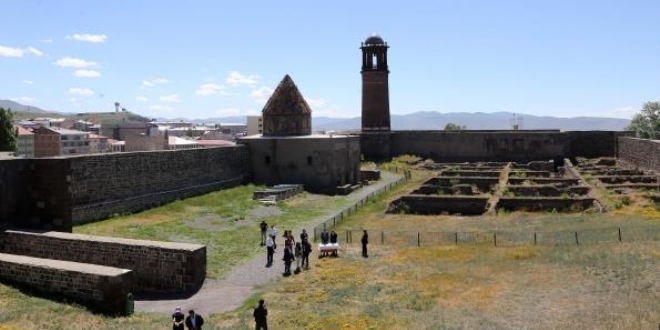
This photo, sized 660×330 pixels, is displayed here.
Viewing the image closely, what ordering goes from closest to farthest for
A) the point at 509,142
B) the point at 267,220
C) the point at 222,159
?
the point at 267,220 < the point at 222,159 < the point at 509,142

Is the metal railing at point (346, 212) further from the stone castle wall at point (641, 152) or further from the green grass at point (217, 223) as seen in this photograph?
the stone castle wall at point (641, 152)

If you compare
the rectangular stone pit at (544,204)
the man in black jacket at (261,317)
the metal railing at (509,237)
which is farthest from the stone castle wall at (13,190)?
the rectangular stone pit at (544,204)

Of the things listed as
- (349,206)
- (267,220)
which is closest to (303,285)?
(267,220)

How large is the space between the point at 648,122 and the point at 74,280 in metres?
83.5

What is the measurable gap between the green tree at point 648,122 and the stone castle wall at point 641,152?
35460 mm

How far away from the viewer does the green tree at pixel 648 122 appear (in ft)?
261

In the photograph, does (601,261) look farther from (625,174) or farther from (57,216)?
(625,174)

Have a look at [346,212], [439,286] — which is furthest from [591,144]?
[439,286]

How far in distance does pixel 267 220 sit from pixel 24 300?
1280cm

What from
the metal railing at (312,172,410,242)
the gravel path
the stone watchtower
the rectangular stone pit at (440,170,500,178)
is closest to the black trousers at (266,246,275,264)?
the gravel path

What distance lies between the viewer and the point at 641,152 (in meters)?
40.6

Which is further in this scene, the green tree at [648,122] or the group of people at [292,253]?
the green tree at [648,122]

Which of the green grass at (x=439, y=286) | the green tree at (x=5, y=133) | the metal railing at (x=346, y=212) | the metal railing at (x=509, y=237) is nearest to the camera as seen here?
the green grass at (x=439, y=286)

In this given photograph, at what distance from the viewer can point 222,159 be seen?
34.9 m
